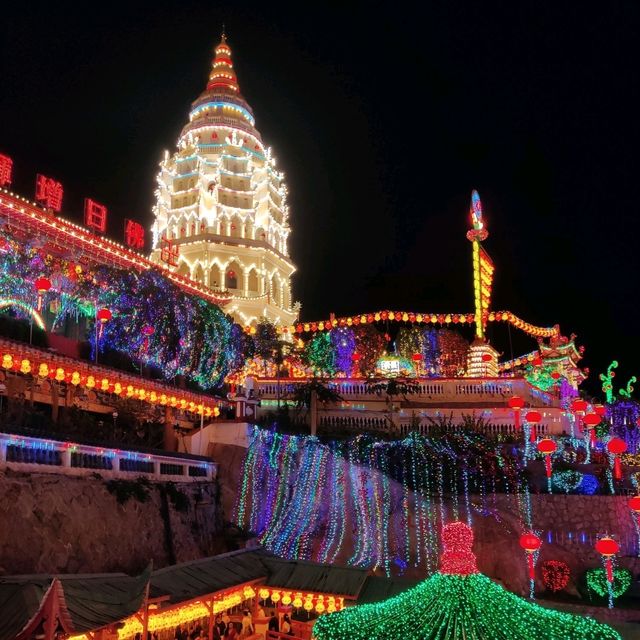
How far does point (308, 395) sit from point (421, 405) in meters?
4.77

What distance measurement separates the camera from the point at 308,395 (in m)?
25.1

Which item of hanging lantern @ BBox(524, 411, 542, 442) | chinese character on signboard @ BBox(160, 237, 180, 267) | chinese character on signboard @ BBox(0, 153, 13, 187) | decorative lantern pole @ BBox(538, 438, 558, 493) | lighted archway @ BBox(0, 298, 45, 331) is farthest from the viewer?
chinese character on signboard @ BBox(160, 237, 180, 267)

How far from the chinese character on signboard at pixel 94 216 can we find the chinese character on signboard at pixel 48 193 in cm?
150

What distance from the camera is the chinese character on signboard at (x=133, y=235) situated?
29.8 meters

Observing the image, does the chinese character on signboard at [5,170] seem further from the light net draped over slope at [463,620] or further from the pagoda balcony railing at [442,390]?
the light net draped over slope at [463,620]

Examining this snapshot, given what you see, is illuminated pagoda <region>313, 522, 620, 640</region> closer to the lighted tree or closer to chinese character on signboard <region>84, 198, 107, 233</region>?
chinese character on signboard <region>84, 198, 107, 233</region>

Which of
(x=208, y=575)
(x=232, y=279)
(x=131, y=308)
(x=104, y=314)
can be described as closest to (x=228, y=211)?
(x=232, y=279)

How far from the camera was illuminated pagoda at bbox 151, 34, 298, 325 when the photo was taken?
44031mm

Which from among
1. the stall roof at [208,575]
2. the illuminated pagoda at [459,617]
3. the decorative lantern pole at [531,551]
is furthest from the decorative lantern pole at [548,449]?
the illuminated pagoda at [459,617]

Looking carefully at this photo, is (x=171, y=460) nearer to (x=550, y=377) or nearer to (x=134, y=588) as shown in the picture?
A: (x=134, y=588)

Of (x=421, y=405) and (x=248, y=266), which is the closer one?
(x=421, y=405)

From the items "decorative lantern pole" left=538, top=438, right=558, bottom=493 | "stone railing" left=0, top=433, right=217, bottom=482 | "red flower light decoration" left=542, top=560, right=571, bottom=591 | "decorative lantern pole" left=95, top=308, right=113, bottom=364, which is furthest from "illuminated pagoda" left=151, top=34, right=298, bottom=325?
"red flower light decoration" left=542, top=560, right=571, bottom=591

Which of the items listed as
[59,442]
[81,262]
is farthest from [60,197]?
A: [59,442]

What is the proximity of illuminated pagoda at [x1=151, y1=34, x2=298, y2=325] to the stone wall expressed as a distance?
27621mm
